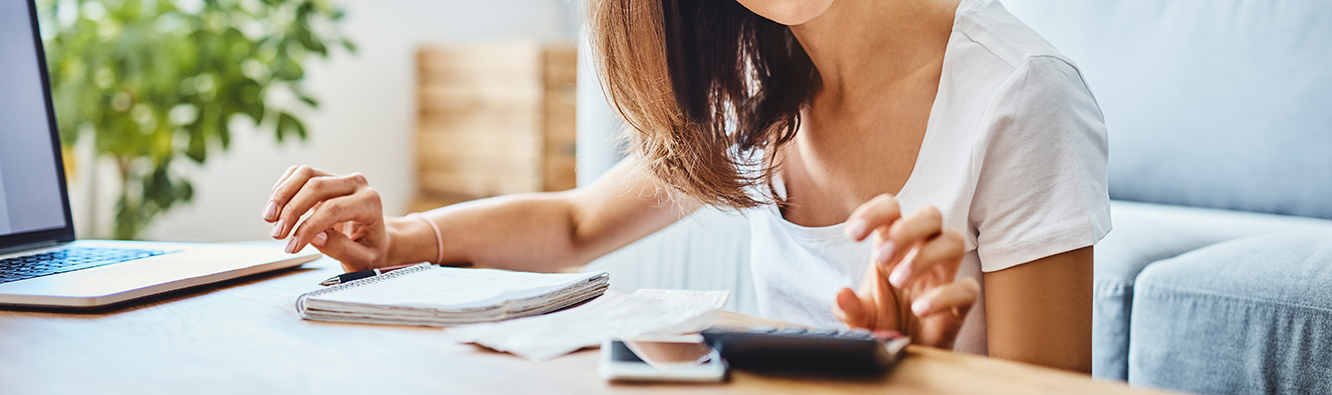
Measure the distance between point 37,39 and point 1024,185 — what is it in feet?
2.83

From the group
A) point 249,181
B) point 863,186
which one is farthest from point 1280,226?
point 249,181

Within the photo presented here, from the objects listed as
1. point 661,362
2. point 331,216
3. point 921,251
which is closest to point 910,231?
point 921,251

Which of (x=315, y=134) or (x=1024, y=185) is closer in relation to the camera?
(x=1024, y=185)

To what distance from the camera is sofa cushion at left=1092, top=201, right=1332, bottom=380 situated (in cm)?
103

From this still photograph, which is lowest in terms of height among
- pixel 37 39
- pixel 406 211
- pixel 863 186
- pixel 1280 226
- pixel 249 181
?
pixel 406 211

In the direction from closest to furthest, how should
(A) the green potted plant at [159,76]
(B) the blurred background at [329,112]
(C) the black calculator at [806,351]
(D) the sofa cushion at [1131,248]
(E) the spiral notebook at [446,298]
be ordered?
1. (C) the black calculator at [806,351]
2. (E) the spiral notebook at [446,298]
3. (D) the sofa cushion at [1131,248]
4. (B) the blurred background at [329,112]
5. (A) the green potted plant at [159,76]

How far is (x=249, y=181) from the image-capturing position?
2.89 m

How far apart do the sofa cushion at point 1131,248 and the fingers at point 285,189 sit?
0.85 metres

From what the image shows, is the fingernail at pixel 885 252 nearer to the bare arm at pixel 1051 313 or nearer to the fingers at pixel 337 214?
the bare arm at pixel 1051 313

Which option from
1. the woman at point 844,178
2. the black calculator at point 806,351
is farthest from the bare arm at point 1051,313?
the black calculator at point 806,351

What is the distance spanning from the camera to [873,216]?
44 cm

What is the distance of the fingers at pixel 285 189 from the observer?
0.67m

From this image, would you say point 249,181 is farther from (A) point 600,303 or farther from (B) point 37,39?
(A) point 600,303

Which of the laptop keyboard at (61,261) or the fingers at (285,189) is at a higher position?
the fingers at (285,189)
